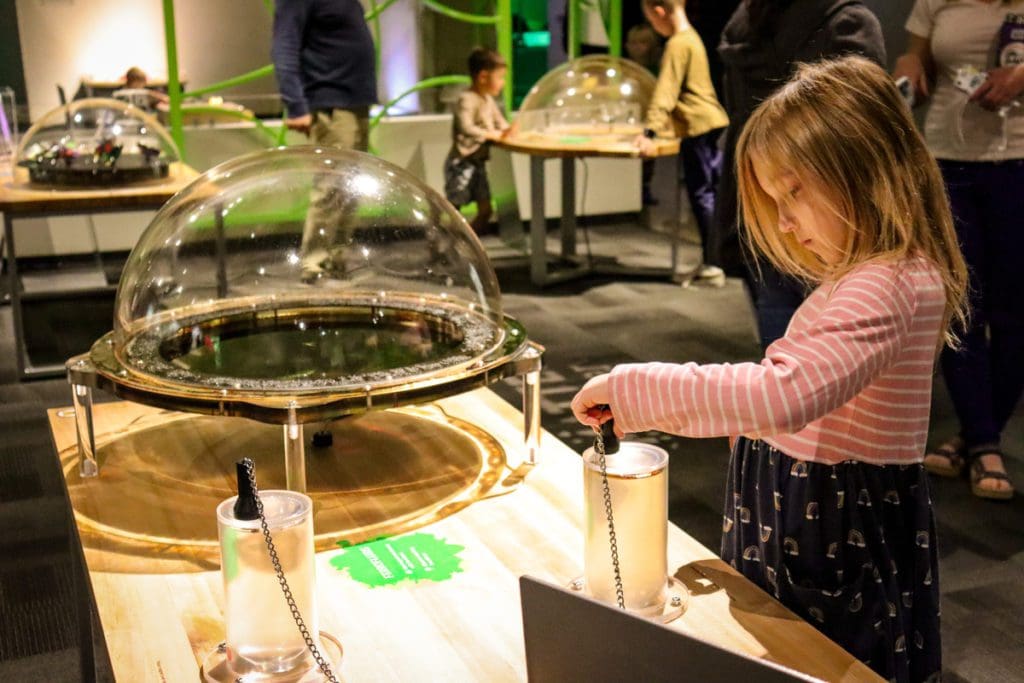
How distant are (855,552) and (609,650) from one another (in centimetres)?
60

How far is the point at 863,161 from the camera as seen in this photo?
1365mm

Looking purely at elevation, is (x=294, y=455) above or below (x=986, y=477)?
above

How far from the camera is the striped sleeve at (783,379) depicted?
1205 millimetres

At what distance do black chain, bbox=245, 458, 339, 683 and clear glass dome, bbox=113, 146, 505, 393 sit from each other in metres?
0.84

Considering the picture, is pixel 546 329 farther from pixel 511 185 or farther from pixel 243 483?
pixel 243 483

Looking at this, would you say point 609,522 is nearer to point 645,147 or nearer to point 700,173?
point 645,147

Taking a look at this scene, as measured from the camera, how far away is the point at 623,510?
126 centimetres

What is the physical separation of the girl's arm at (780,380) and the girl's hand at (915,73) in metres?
2.27

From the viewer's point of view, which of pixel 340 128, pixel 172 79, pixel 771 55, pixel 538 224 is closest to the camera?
pixel 771 55

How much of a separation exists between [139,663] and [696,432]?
2.10 ft

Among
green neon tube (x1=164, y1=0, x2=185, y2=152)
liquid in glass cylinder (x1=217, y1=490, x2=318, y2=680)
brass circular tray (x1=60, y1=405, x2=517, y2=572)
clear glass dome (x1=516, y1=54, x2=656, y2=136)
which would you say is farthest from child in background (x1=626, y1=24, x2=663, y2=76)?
liquid in glass cylinder (x1=217, y1=490, x2=318, y2=680)

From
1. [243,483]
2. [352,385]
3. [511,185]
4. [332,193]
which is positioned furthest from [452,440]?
[511,185]

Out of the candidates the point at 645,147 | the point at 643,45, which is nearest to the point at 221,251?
the point at 645,147

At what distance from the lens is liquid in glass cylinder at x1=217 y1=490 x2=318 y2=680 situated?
114cm
